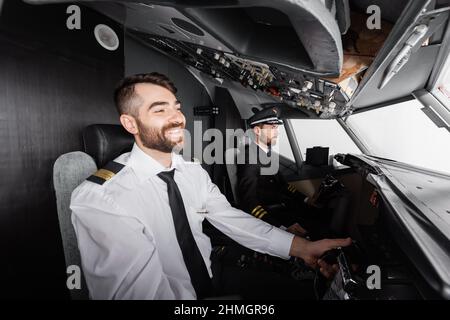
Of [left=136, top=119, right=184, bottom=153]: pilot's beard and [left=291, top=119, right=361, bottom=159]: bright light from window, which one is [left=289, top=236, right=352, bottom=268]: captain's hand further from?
[left=291, top=119, right=361, bottom=159]: bright light from window

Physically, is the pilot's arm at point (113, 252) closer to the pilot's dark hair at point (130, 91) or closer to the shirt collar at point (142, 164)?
the shirt collar at point (142, 164)

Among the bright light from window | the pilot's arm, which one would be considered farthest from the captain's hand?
the bright light from window

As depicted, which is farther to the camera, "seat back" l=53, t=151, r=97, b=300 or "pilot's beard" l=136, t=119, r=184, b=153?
"pilot's beard" l=136, t=119, r=184, b=153

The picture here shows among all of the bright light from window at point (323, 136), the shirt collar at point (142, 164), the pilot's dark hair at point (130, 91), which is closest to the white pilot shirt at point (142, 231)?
the shirt collar at point (142, 164)

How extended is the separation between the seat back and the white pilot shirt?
0.21ft

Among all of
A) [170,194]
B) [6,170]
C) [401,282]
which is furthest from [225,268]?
[6,170]

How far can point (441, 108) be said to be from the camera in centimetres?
204

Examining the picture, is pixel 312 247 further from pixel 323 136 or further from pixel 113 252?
pixel 323 136

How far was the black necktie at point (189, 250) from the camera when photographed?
107 cm

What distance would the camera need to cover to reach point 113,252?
2.68ft

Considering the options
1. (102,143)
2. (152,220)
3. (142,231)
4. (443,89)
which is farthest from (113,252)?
(443,89)

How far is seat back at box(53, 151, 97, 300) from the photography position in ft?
3.00

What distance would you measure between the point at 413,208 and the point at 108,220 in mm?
1195
